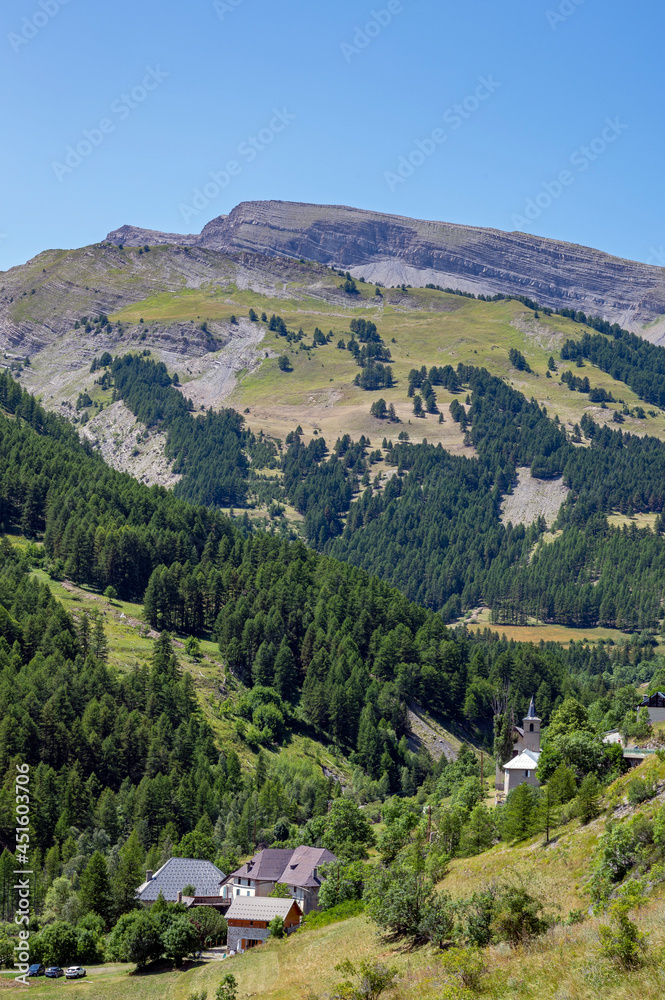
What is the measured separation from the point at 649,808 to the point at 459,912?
12.0 metres

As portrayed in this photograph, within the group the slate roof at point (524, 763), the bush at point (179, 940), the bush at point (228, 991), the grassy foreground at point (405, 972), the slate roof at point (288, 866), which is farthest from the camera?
the slate roof at point (524, 763)

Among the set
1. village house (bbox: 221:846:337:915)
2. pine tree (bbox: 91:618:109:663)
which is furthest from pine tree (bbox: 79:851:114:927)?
pine tree (bbox: 91:618:109:663)

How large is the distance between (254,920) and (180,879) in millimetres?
14769

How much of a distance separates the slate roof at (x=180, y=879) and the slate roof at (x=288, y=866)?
192 cm

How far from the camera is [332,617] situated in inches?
7165

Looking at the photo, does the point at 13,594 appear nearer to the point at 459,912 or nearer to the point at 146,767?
the point at 146,767

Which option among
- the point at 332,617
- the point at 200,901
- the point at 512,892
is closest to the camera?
the point at 512,892

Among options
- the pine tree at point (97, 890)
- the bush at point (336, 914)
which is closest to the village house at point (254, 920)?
the bush at point (336, 914)

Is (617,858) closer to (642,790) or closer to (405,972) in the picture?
(642,790)

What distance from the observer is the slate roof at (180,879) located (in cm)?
8788

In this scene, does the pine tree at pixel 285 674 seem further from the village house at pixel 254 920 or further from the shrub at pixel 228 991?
the shrub at pixel 228 991

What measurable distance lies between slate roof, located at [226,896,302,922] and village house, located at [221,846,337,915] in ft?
6.94

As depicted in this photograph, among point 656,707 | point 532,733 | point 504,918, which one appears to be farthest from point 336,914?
point 532,733

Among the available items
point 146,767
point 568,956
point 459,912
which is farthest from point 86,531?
point 568,956
